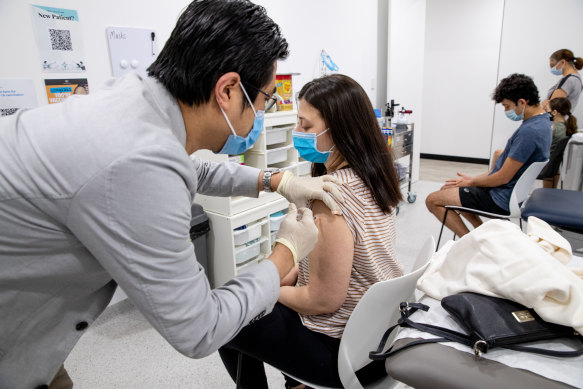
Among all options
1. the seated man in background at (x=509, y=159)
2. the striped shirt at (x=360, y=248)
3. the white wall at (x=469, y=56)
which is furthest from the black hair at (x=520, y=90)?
the striped shirt at (x=360, y=248)

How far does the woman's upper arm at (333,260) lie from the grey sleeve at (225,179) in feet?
1.10

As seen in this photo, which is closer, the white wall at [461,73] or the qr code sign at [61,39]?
the qr code sign at [61,39]

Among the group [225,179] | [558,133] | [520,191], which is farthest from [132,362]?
[558,133]

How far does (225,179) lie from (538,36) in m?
5.13

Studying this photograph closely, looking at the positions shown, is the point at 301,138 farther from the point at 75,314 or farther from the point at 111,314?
the point at 111,314

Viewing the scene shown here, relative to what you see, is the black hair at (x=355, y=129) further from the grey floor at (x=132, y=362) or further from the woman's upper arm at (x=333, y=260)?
the grey floor at (x=132, y=362)

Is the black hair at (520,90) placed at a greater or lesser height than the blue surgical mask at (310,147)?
greater

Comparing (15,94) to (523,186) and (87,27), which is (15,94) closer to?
(87,27)

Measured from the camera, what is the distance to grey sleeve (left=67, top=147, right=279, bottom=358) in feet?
1.87

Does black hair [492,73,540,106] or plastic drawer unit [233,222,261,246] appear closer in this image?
plastic drawer unit [233,222,261,246]

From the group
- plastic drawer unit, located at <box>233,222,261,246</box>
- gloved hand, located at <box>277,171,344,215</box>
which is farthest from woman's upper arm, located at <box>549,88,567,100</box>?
gloved hand, located at <box>277,171,344,215</box>

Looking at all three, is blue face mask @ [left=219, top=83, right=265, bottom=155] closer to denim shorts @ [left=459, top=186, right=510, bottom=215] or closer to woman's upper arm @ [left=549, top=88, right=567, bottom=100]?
denim shorts @ [left=459, top=186, right=510, bottom=215]

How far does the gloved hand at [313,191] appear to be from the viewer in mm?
1052

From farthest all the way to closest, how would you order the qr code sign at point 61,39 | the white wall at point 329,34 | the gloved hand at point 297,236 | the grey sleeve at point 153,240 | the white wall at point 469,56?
the white wall at point 469,56, the white wall at point 329,34, the qr code sign at point 61,39, the gloved hand at point 297,236, the grey sleeve at point 153,240
